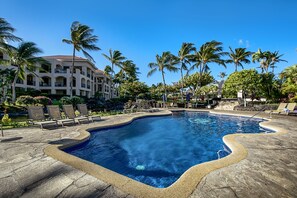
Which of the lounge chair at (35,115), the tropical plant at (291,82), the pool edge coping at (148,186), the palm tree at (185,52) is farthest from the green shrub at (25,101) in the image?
the tropical plant at (291,82)

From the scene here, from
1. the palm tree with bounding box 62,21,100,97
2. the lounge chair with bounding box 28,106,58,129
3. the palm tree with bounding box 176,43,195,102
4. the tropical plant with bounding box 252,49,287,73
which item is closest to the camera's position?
the lounge chair with bounding box 28,106,58,129

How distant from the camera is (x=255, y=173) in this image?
2916mm

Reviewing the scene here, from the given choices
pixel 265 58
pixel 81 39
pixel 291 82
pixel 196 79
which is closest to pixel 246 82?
pixel 291 82

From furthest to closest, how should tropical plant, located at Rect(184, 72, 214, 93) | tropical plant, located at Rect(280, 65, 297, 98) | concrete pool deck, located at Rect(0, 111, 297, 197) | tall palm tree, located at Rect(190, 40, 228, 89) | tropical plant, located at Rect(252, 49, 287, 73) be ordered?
tropical plant, located at Rect(184, 72, 214, 93) < tropical plant, located at Rect(252, 49, 287, 73) < tall palm tree, located at Rect(190, 40, 228, 89) < tropical plant, located at Rect(280, 65, 297, 98) < concrete pool deck, located at Rect(0, 111, 297, 197)

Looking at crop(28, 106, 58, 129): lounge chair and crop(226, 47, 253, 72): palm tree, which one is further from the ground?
crop(226, 47, 253, 72): palm tree

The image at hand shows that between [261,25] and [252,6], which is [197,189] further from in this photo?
[261,25]

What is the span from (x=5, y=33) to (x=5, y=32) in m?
0.10

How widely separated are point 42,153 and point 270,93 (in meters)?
29.6

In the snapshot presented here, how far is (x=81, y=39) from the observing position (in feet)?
69.5

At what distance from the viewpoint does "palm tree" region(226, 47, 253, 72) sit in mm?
30672

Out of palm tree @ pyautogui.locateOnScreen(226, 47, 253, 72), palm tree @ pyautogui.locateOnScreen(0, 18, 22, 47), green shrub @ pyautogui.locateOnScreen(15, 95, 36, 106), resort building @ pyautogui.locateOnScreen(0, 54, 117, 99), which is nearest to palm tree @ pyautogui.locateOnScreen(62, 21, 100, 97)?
palm tree @ pyautogui.locateOnScreen(0, 18, 22, 47)

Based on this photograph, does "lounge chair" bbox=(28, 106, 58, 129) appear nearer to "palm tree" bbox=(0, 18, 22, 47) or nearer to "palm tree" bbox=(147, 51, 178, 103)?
"palm tree" bbox=(0, 18, 22, 47)

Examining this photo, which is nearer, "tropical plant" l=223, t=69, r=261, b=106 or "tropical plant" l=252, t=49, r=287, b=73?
"tropical plant" l=223, t=69, r=261, b=106

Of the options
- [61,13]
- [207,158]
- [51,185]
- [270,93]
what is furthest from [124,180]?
[270,93]
